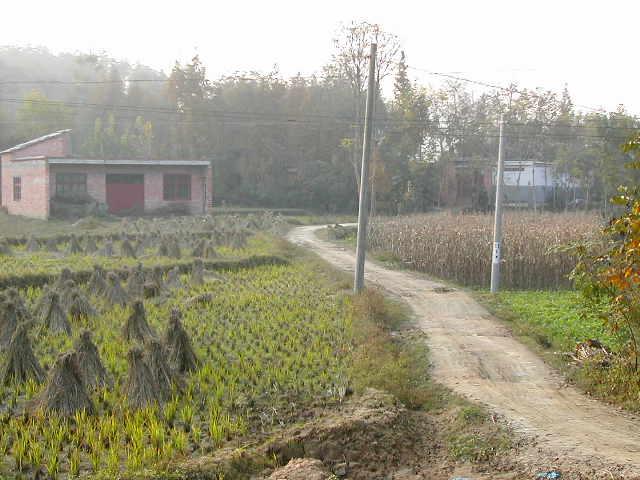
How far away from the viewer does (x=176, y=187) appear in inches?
1415

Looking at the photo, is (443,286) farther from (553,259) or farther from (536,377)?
(536,377)

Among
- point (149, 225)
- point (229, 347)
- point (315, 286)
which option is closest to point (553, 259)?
point (315, 286)

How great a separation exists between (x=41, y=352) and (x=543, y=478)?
6830 millimetres

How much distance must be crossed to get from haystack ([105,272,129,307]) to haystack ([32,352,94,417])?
5.48 m

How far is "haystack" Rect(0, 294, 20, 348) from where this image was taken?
9.77 metres

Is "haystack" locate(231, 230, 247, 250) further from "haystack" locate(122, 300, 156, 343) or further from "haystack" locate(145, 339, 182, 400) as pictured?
"haystack" locate(145, 339, 182, 400)

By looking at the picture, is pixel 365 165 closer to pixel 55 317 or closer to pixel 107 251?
pixel 55 317

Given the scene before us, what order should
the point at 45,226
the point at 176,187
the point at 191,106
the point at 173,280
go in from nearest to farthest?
the point at 173,280
the point at 45,226
the point at 176,187
the point at 191,106

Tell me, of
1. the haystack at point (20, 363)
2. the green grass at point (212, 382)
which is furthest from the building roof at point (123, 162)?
the haystack at point (20, 363)

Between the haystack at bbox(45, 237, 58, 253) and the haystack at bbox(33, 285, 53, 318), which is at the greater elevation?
the haystack at bbox(33, 285, 53, 318)

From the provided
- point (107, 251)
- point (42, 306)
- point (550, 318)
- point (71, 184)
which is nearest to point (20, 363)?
point (42, 306)

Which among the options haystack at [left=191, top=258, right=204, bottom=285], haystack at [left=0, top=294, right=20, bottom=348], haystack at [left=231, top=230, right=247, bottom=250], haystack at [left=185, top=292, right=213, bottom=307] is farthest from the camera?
haystack at [left=231, top=230, right=247, bottom=250]

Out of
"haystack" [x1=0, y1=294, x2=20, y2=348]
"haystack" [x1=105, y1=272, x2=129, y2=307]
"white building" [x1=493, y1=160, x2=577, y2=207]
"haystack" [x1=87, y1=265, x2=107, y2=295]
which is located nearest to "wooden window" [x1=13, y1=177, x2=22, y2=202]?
"haystack" [x1=87, y1=265, x2=107, y2=295]

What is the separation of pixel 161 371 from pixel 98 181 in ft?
90.6
